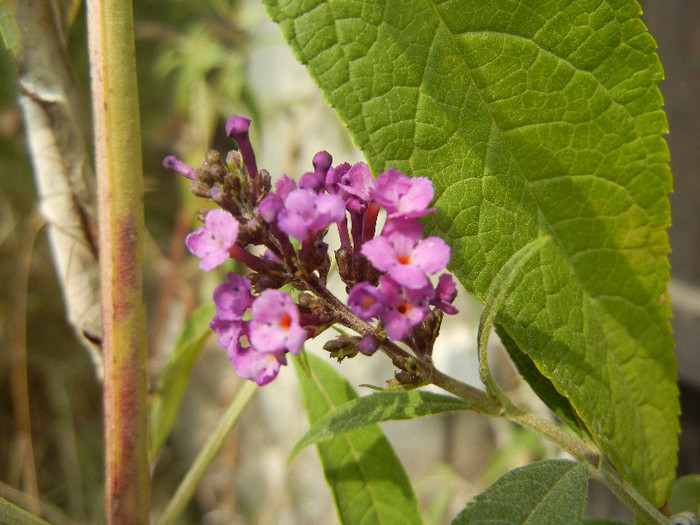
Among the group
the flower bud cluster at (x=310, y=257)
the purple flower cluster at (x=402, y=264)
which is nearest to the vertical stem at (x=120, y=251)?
the flower bud cluster at (x=310, y=257)

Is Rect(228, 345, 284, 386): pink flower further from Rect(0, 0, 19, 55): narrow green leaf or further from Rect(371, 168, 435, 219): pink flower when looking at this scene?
Rect(0, 0, 19, 55): narrow green leaf

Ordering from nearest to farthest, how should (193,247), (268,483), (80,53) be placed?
(193,247) → (80,53) → (268,483)

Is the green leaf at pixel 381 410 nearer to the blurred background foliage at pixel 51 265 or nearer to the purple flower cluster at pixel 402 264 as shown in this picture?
the purple flower cluster at pixel 402 264

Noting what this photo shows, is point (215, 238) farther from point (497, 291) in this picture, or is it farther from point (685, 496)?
point (685, 496)

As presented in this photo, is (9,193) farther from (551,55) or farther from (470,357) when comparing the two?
(551,55)

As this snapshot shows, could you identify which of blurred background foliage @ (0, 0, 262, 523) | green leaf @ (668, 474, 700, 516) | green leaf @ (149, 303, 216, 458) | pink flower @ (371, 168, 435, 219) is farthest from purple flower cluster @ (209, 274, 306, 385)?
blurred background foliage @ (0, 0, 262, 523)

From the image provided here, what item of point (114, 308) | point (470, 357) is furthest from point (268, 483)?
point (114, 308)

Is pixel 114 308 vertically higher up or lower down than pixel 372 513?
higher up
